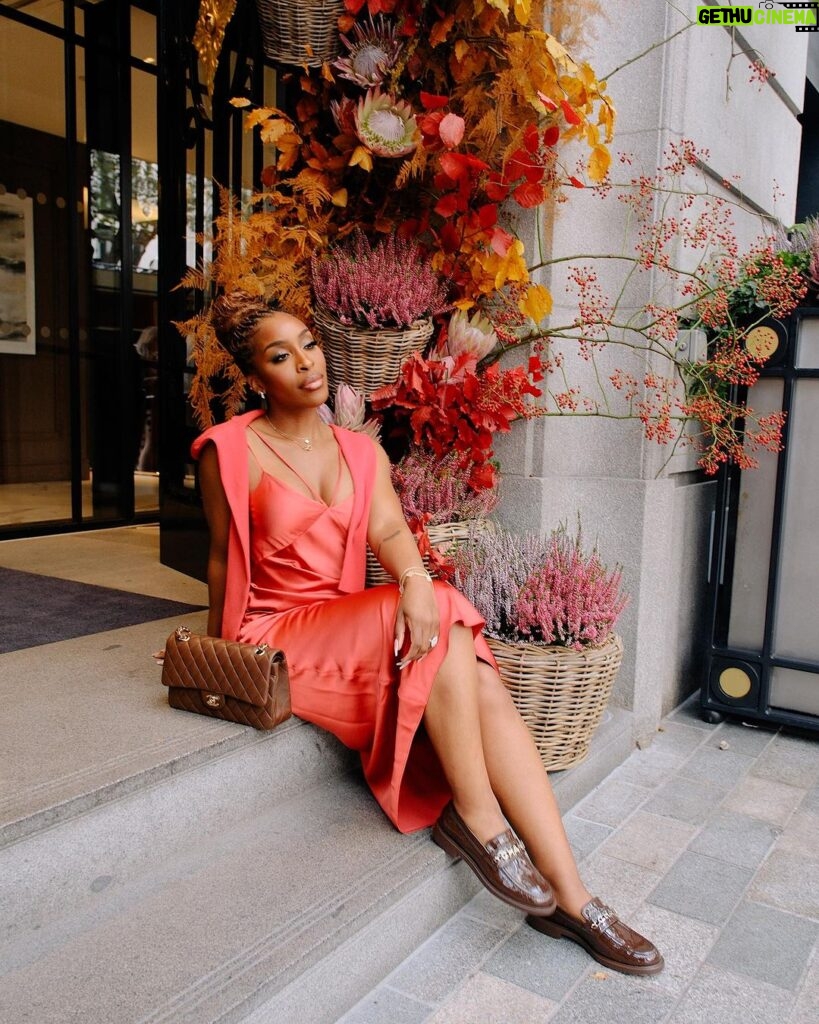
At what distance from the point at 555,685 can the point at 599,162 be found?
5.71 ft

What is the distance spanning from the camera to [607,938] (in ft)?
7.07

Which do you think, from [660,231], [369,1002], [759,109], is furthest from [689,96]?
[369,1002]

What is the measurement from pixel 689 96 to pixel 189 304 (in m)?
2.45

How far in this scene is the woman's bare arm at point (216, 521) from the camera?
8.27ft

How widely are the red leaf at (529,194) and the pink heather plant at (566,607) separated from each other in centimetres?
122

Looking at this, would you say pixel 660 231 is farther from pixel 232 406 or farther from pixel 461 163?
pixel 232 406

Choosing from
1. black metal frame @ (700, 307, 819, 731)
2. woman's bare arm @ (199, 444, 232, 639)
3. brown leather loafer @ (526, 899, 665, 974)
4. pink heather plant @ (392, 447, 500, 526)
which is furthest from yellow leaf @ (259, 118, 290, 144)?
brown leather loafer @ (526, 899, 665, 974)

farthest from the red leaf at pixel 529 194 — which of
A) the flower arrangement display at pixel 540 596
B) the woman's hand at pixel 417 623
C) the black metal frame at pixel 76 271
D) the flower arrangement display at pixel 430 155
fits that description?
the black metal frame at pixel 76 271

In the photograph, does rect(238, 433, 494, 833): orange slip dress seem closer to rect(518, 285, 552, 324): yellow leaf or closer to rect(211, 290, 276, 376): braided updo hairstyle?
rect(211, 290, 276, 376): braided updo hairstyle

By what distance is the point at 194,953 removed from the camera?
1.77 m

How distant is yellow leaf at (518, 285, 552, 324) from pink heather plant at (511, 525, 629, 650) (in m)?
0.91

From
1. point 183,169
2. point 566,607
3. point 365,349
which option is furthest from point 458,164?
point 183,169

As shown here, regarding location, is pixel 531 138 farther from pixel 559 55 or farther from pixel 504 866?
pixel 504 866

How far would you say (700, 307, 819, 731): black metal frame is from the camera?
3.59m
